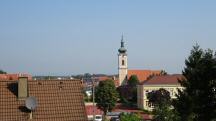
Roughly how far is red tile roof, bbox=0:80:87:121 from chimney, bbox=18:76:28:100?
0.76 feet

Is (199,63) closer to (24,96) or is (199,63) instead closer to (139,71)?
(24,96)

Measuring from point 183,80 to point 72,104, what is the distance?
62.7ft

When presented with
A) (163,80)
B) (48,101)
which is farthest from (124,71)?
(48,101)

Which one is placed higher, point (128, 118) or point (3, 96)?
point (3, 96)

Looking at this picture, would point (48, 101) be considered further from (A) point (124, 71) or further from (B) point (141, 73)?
(B) point (141, 73)

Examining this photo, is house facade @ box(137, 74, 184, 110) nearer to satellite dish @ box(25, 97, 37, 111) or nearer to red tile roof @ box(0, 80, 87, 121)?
red tile roof @ box(0, 80, 87, 121)

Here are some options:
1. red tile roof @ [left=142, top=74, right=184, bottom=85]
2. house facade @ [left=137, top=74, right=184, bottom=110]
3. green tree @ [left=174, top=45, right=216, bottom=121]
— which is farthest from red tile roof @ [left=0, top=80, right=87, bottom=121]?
red tile roof @ [left=142, top=74, right=184, bottom=85]

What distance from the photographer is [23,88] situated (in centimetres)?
2647

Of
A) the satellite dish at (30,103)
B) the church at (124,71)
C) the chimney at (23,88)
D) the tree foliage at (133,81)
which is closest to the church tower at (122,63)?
the church at (124,71)

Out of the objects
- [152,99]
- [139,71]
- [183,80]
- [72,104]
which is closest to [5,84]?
[72,104]

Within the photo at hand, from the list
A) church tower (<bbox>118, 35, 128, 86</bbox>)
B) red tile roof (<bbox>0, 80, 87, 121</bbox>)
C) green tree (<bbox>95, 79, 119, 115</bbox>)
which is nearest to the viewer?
red tile roof (<bbox>0, 80, 87, 121</bbox>)

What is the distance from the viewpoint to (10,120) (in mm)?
25547

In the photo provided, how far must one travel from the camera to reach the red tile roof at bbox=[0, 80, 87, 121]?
25.9m

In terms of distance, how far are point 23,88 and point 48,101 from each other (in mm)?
1468
